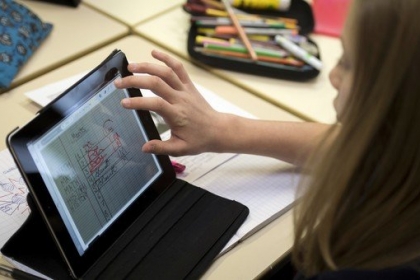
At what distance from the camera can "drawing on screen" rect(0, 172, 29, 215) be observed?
2.72ft

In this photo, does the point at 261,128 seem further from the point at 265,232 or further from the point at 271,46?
the point at 271,46

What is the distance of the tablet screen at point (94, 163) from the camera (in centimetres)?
70

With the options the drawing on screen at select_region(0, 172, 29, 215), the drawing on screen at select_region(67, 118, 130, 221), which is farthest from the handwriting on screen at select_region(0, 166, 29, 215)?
the drawing on screen at select_region(67, 118, 130, 221)

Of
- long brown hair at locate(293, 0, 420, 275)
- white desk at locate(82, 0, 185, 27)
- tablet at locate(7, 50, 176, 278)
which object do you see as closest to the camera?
long brown hair at locate(293, 0, 420, 275)

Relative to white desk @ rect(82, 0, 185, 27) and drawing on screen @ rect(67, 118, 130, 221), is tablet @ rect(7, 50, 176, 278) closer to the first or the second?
drawing on screen @ rect(67, 118, 130, 221)

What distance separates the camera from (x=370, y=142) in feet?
2.09

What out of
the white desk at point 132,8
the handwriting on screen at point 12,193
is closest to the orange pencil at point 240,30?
the white desk at point 132,8

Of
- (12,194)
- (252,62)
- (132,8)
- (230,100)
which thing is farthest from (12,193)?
(132,8)

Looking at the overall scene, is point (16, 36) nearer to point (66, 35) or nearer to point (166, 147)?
point (66, 35)

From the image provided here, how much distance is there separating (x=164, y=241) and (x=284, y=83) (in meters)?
0.51

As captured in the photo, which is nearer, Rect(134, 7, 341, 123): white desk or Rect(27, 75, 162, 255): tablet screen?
Rect(27, 75, 162, 255): tablet screen

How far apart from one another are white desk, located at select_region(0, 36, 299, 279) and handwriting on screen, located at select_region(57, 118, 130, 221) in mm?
192

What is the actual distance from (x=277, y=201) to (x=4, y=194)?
42cm

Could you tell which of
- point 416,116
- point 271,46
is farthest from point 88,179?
point 271,46
